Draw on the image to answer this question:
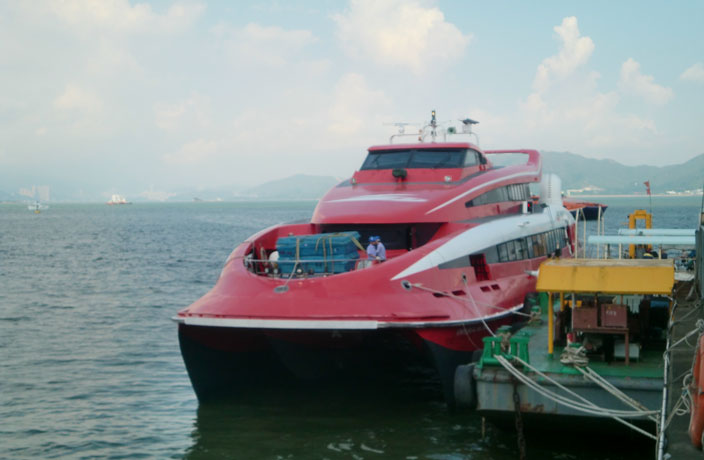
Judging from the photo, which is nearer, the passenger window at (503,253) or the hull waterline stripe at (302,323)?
the hull waterline stripe at (302,323)

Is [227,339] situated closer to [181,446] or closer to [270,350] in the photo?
[270,350]

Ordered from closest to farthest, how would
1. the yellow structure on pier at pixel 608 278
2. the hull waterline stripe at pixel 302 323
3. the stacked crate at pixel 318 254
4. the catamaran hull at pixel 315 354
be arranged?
the yellow structure on pier at pixel 608 278
the hull waterline stripe at pixel 302 323
the catamaran hull at pixel 315 354
the stacked crate at pixel 318 254

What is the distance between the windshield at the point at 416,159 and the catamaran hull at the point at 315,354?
4.41 metres

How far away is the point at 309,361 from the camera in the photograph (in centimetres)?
1528

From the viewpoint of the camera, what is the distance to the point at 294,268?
14.3m

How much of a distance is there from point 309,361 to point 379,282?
2.75 m

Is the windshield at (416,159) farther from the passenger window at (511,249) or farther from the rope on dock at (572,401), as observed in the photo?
the rope on dock at (572,401)

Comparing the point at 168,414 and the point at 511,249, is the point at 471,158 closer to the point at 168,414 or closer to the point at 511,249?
the point at 511,249

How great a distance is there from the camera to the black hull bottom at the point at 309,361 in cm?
1398

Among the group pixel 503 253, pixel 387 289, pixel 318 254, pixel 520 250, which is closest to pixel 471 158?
pixel 520 250

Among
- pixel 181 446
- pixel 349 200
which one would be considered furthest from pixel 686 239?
pixel 181 446

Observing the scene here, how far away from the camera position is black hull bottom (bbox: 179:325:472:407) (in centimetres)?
1398

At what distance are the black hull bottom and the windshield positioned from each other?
4581mm

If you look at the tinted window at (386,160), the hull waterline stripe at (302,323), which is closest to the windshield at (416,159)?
the tinted window at (386,160)
